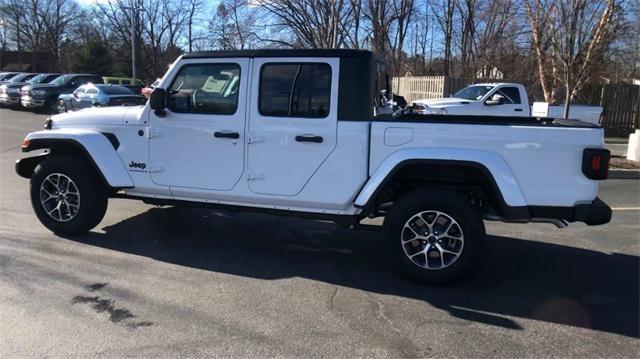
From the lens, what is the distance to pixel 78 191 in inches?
217

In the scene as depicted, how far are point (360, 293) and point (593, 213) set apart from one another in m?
1.98

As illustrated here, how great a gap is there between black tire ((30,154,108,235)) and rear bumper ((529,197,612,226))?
14.1 ft

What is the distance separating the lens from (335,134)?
468cm

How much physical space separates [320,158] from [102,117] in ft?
8.20

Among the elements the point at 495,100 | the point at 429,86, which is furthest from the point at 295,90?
the point at 429,86

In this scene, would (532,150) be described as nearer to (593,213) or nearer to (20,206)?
(593,213)

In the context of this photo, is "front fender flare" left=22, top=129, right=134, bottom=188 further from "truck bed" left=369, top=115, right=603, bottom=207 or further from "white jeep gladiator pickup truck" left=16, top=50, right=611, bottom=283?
"truck bed" left=369, top=115, right=603, bottom=207

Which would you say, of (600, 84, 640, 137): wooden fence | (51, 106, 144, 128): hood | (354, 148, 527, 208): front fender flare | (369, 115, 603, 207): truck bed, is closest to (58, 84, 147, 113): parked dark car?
(51, 106, 144, 128): hood

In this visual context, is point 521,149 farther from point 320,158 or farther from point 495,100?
point 495,100

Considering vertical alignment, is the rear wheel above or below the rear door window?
below

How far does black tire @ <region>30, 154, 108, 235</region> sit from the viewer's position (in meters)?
5.50

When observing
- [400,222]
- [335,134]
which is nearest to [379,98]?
[335,134]

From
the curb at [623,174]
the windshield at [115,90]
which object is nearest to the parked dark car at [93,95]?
the windshield at [115,90]

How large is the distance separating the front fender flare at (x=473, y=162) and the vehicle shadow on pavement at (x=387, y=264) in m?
0.86
